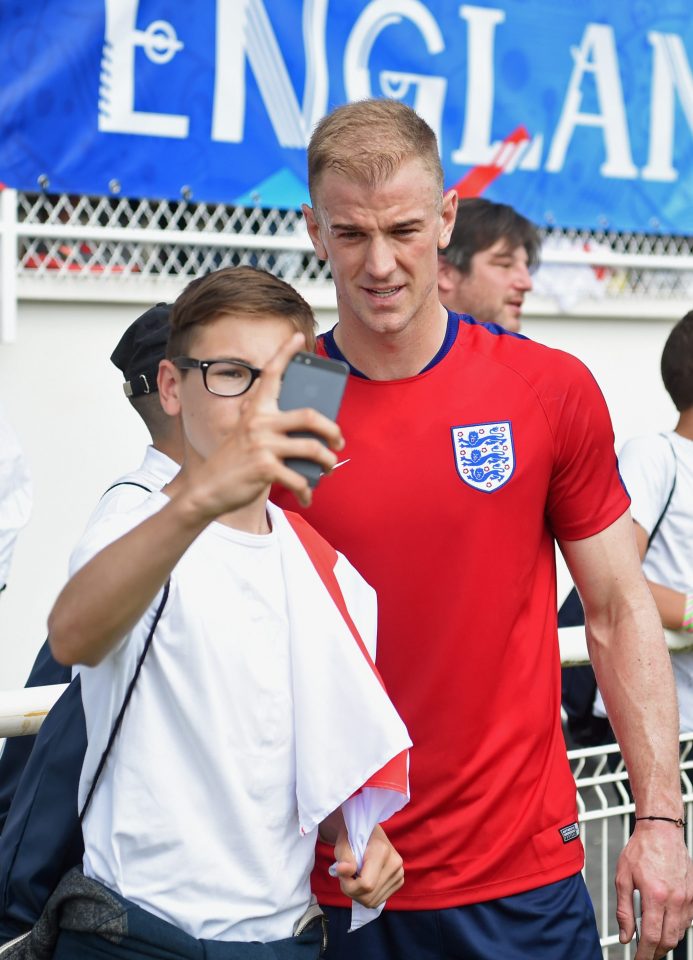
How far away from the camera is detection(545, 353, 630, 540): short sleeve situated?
92.0 inches

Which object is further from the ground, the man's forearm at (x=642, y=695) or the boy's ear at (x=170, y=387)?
the boy's ear at (x=170, y=387)

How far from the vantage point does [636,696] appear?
2.39 m

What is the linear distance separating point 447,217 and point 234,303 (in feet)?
2.55

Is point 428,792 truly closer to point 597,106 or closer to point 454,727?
point 454,727

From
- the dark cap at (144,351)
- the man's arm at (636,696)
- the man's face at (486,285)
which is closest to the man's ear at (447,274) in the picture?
the man's face at (486,285)

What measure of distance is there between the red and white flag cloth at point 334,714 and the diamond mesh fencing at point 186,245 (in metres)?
3.56

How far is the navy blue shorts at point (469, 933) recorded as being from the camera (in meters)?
2.23

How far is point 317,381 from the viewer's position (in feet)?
4.62

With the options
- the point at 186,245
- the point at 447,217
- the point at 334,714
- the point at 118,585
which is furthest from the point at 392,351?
the point at 186,245

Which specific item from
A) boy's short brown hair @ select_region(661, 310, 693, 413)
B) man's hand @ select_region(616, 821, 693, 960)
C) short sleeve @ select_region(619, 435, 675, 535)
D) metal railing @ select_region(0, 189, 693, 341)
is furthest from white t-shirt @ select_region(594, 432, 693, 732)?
metal railing @ select_region(0, 189, 693, 341)

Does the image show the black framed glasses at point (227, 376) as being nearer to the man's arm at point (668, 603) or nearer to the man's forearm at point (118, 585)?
the man's forearm at point (118, 585)

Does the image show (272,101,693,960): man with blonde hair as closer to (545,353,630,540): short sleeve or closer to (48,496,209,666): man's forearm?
(545,353,630,540): short sleeve

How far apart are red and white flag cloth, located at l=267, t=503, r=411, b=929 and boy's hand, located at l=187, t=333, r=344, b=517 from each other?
49 centimetres

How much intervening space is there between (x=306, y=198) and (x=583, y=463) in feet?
11.4
